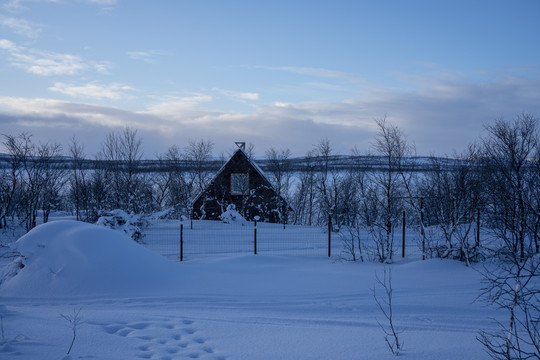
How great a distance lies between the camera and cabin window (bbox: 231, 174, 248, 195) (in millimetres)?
→ 25156

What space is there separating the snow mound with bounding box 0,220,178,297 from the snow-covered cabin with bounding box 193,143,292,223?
52.5 feet

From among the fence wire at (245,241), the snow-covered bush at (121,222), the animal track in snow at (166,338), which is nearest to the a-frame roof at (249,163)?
the fence wire at (245,241)

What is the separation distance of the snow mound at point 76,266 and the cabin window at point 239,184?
53.1 ft

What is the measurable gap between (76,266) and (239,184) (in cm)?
1747

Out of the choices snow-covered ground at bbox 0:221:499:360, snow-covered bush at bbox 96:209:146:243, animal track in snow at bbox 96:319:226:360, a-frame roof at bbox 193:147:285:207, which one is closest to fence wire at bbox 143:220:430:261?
snow-covered bush at bbox 96:209:146:243

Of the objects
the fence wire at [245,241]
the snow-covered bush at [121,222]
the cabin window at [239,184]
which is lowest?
the fence wire at [245,241]

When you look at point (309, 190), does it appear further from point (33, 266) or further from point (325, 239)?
point (33, 266)

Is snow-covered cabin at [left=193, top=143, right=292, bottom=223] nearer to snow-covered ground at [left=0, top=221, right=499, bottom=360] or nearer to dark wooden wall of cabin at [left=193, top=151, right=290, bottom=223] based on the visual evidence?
dark wooden wall of cabin at [left=193, top=151, right=290, bottom=223]

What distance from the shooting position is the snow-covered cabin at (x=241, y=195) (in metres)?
25.0

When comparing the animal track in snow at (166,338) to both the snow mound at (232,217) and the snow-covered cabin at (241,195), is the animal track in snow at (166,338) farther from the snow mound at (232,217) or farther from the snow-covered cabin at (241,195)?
the snow-covered cabin at (241,195)

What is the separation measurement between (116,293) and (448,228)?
32.7 feet

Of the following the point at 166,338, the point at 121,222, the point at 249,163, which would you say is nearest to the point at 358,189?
the point at 249,163

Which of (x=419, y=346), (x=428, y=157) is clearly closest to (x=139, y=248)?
(x=419, y=346)

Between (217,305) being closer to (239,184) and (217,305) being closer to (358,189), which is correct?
(239,184)
